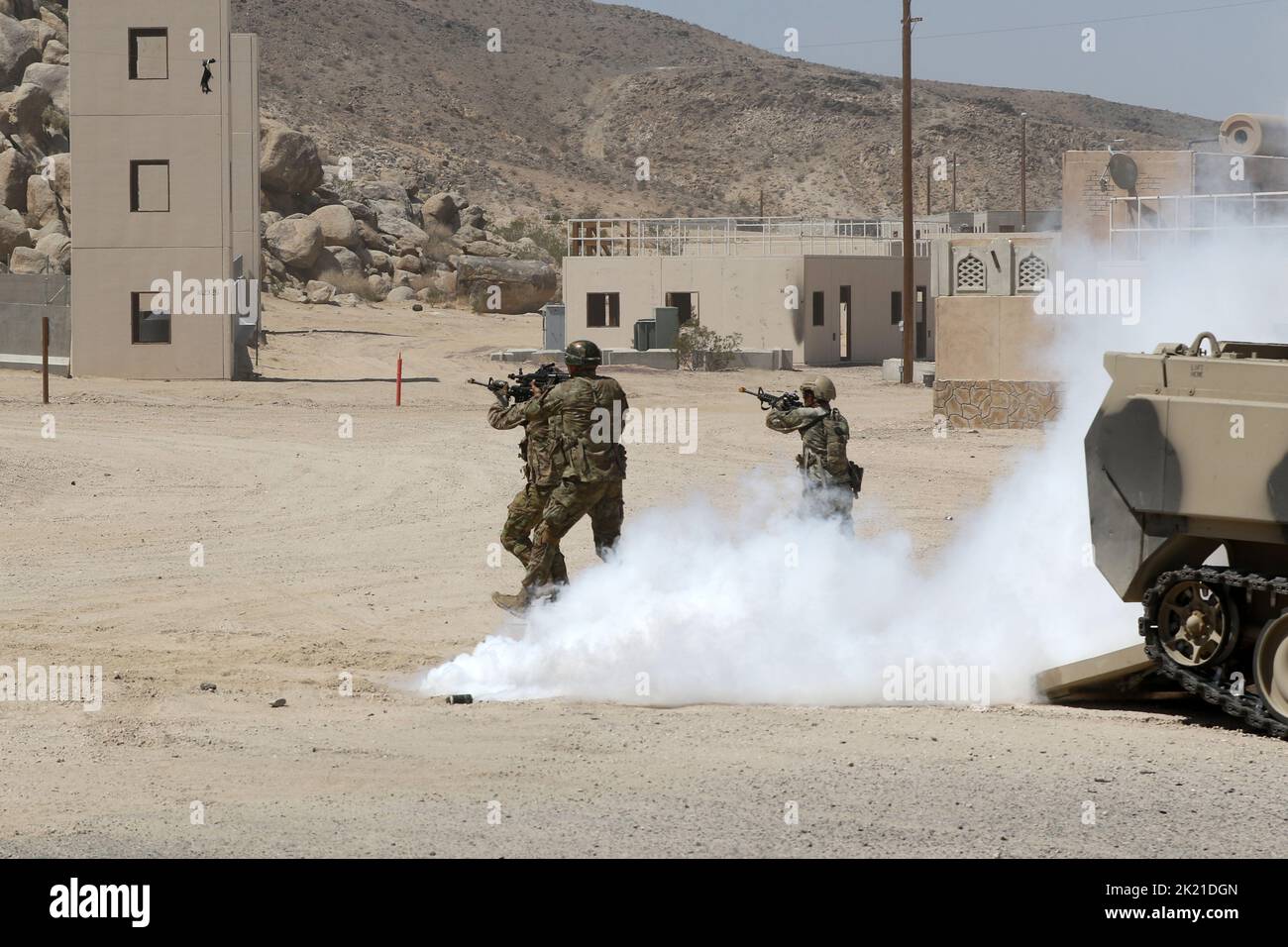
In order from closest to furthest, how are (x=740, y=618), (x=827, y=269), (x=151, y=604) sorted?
(x=740, y=618) < (x=151, y=604) < (x=827, y=269)

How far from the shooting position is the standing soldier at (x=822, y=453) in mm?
12906

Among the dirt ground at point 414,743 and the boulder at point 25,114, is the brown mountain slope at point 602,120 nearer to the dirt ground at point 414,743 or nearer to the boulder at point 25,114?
the boulder at point 25,114

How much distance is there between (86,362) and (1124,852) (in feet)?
105

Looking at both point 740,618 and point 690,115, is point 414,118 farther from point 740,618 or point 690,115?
point 740,618

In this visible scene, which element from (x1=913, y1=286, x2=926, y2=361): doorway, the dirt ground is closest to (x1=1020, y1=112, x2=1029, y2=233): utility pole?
(x1=913, y1=286, x2=926, y2=361): doorway

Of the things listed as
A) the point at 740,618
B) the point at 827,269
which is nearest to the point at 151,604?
the point at 740,618

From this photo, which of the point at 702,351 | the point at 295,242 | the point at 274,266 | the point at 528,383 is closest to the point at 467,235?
the point at 295,242

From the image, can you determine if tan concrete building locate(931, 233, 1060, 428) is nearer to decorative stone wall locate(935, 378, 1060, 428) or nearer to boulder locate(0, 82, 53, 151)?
decorative stone wall locate(935, 378, 1060, 428)

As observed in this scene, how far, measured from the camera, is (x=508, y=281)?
60781 millimetres

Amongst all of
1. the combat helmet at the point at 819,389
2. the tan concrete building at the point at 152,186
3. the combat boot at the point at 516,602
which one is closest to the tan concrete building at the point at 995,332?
the combat helmet at the point at 819,389

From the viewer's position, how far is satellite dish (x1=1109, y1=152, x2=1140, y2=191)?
2783cm

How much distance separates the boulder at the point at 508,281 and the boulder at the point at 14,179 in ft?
48.3

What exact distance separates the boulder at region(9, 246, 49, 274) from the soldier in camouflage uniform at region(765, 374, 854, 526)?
4196 centimetres
